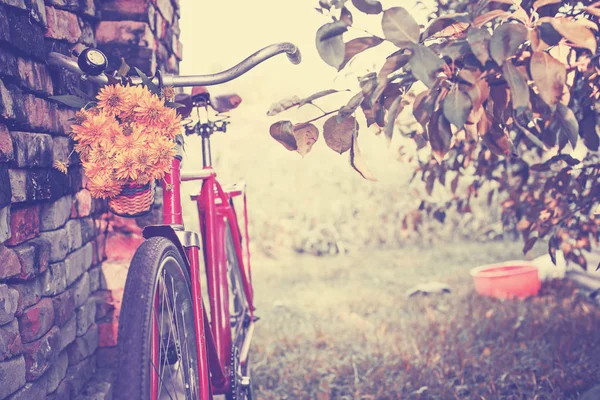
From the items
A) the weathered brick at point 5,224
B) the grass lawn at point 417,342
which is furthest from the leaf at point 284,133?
the grass lawn at point 417,342

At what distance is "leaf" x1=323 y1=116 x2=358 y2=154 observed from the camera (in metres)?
1.32

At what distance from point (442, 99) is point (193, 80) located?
67 centimetres

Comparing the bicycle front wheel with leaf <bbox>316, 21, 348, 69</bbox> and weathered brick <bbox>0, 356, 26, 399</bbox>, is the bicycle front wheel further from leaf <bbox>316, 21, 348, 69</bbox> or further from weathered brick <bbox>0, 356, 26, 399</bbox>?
leaf <bbox>316, 21, 348, 69</bbox>

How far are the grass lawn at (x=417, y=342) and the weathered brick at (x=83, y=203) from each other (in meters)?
1.21

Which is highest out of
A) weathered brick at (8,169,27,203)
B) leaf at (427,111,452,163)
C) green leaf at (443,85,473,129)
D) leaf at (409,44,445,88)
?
leaf at (409,44,445,88)

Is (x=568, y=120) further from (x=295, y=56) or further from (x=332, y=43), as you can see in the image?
(x=295, y=56)

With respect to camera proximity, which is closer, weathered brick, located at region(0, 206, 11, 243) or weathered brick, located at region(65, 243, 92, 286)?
weathered brick, located at region(0, 206, 11, 243)

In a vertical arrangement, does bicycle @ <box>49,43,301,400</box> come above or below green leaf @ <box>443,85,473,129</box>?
below

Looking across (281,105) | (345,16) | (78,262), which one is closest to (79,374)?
(78,262)

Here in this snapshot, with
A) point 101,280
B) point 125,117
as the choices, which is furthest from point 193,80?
point 101,280

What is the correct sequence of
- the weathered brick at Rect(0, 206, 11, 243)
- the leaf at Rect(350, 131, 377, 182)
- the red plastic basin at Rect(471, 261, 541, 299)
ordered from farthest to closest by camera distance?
1. the red plastic basin at Rect(471, 261, 541, 299)
2. the weathered brick at Rect(0, 206, 11, 243)
3. the leaf at Rect(350, 131, 377, 182)

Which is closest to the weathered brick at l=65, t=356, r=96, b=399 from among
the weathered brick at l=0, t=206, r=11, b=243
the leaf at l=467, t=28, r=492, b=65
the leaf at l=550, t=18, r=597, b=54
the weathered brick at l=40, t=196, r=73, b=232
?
the weathered brick at l=40, t=196, r=73, b=232

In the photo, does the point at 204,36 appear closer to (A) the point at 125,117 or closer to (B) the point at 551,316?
(B) the point at 551,316

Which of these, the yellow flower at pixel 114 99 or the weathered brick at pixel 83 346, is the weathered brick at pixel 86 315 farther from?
the yellow flower at pixel 114 99
